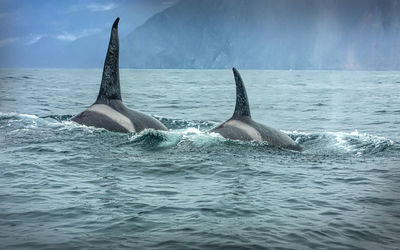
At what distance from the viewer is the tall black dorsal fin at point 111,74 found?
14.8 m

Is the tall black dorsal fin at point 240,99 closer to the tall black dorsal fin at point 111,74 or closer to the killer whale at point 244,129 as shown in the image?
the killer whale at point 244,129

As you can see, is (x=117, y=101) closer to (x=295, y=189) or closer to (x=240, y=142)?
(x=240, y=142)

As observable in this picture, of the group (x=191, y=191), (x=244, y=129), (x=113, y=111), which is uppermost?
(x=113, y=111)

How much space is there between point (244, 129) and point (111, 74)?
14.7 ft

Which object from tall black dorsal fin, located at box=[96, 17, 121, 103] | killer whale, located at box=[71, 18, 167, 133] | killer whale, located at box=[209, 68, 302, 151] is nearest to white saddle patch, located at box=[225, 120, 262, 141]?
killer whale, located at box=[209, 68, 302, 151]

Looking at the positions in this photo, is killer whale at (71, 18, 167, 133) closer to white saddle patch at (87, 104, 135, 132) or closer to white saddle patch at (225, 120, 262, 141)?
white saddle patch at (87, 104, 135, 132)

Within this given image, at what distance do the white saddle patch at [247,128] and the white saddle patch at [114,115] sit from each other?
122 inches

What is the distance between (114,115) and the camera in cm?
1513

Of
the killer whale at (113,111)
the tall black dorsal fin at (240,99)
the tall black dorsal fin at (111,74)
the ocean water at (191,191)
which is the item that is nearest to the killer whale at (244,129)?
the tall black dorsal fin at (240,99)

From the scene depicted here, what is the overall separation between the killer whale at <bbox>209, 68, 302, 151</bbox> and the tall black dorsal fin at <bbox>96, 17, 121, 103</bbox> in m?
3.53

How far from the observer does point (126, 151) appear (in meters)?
12.4

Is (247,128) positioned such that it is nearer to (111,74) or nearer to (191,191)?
(111,74)

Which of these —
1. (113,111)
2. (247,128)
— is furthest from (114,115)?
(247,128)

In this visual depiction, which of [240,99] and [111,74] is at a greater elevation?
[111,74]
